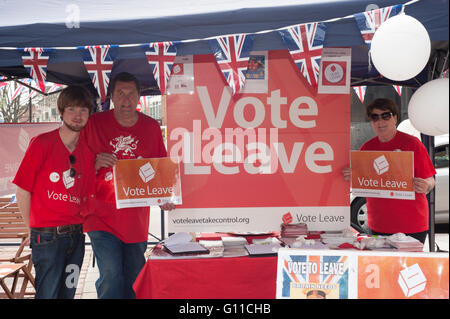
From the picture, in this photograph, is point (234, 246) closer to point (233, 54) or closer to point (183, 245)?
point (183, 245)

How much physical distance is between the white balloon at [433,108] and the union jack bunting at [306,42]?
0.70m

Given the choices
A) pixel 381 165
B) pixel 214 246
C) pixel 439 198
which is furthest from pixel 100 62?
pixel 439 198

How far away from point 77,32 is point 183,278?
1.65 meters

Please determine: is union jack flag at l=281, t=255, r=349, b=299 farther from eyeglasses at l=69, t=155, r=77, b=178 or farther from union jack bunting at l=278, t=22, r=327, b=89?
eyeglasses at l=69, t=155, r=77, b=178

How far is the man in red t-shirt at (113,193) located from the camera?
3.09m

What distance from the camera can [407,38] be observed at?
224 centimetres

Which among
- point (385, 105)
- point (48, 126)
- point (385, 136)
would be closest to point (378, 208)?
point (385, 136)

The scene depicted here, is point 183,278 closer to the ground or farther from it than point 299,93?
closer to the ground

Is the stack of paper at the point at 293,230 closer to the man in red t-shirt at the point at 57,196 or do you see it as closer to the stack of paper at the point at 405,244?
the stack of paper at the point at 405,244

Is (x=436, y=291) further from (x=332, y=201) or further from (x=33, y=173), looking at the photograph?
(x=33, y=173)

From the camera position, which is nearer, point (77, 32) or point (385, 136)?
point (77, 32)

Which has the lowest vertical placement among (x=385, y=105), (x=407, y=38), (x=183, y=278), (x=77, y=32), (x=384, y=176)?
(x=183, y=278)

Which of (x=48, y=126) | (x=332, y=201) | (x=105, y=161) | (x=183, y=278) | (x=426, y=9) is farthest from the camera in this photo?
→ (x=48, y=126)

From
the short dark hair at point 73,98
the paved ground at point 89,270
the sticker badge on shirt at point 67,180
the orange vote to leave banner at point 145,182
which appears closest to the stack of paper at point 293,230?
the orange vote to leave banner at point 145,182
